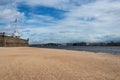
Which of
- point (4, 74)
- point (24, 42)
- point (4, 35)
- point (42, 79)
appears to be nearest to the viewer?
point (42, 79)

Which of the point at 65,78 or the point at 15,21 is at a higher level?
the point at 15,21

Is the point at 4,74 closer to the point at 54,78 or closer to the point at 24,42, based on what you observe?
the point at 54,78

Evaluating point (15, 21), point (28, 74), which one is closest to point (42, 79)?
point (28, 74)

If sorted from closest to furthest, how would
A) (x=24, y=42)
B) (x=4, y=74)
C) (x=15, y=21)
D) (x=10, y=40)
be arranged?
(x=4, y=74)
(x=10, y=40)
(x=24, y=42)
(x=15, y=21)

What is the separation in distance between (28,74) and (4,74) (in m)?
1.23

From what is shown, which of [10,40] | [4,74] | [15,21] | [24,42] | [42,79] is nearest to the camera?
[42,79]

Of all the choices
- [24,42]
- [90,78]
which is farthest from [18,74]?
[24,42]

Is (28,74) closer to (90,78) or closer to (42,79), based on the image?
(42,79)

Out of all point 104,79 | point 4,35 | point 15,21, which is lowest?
point 104,79

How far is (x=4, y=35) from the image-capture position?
5034 centimetres

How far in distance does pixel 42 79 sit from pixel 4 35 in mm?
42920

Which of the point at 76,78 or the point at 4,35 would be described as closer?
the point at 76,78

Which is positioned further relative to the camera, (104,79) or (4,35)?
(4,35)

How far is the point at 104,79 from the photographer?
9.98 m
